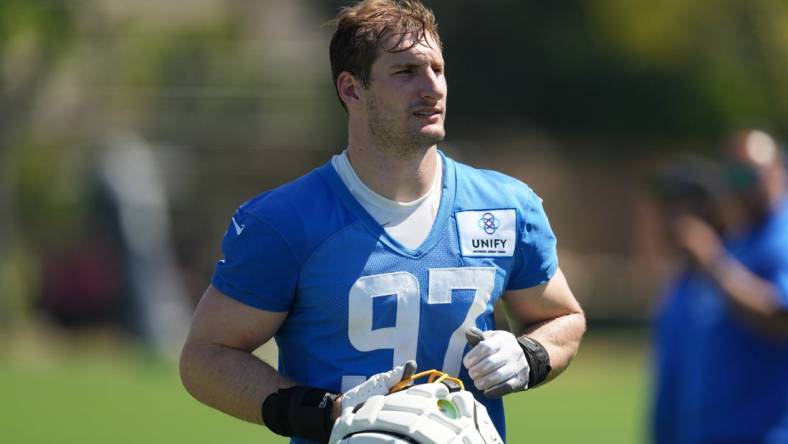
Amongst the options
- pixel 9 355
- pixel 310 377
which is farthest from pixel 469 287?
pixel 9 355

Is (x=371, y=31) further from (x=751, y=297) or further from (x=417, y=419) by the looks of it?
(x=751, y=297)

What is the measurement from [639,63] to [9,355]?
16.2 meters

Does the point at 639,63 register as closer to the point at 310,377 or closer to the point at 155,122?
the point at 155,122

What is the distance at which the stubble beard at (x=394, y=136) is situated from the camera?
448 centimetres

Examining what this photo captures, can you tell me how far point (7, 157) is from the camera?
2284cm

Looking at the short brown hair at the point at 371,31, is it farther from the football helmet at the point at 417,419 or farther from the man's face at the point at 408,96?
the football helmet at the point at 417,419

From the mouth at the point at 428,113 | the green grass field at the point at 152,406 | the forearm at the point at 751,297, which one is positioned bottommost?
the green grass field at the point at 152,406

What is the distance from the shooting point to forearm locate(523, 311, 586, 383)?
180 inches

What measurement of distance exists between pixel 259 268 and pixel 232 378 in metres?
0.35

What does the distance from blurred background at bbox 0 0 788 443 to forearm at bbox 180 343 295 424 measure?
1258 centimetres

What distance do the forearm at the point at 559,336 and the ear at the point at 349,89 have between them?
A: 36.2 inches

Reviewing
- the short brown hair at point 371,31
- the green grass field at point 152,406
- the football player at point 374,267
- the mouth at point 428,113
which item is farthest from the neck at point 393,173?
the green grass field at point 152,406

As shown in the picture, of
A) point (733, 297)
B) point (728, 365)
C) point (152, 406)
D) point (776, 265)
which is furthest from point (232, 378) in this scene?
point (152, 406)

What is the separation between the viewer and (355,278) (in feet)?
14.3
